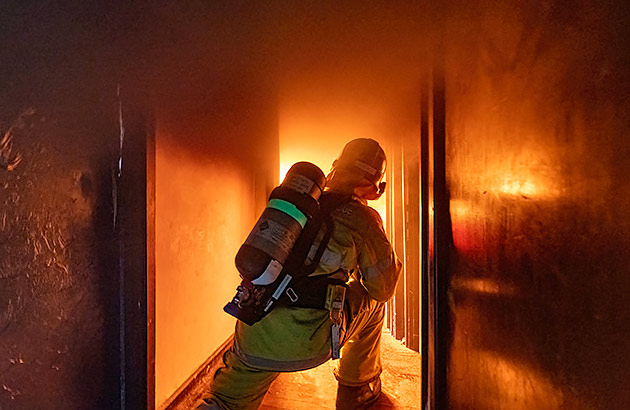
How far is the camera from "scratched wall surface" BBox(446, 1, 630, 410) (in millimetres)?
362

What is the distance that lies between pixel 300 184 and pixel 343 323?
1.98ft

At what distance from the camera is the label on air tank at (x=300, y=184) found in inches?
51.0

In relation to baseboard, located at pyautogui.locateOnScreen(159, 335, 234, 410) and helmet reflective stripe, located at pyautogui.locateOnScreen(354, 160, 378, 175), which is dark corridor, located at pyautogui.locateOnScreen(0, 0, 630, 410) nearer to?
baseboard, located at pyautogui.locateOnScreen(159, 335, 234, 410)

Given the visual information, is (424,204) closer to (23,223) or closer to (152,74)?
(152,74)

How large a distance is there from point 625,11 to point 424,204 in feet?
2.93

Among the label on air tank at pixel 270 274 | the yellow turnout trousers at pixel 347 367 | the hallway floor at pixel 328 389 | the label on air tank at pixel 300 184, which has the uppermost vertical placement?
the label on air tank at pixel 300 184

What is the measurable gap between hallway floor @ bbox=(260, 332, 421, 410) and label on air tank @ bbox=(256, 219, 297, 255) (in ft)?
3.28

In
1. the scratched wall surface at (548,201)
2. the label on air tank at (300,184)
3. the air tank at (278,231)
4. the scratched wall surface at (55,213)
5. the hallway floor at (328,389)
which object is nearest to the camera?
the scratched wall surface at (548,201)

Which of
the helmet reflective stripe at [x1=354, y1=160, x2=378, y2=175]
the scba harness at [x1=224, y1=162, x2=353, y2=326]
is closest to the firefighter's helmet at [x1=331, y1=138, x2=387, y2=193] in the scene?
the helmet reflective stripe at [x1=354, y1=160, x2=378, y2=175]

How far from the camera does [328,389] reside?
1.90 metres

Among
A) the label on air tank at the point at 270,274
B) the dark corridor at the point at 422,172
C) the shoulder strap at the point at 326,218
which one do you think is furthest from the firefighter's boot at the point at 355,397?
the label on air tank at the point at 270,274

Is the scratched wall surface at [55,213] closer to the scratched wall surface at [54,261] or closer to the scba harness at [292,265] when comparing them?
the scratched wall surface at [54,261]

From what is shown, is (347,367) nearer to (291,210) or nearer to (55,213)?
(291,210)

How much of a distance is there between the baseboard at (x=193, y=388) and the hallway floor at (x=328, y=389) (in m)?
0.36
